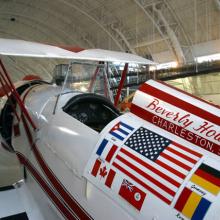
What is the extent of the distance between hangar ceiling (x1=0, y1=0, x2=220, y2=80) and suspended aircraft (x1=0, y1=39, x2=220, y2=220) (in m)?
17.7

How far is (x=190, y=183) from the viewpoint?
2.07 meters

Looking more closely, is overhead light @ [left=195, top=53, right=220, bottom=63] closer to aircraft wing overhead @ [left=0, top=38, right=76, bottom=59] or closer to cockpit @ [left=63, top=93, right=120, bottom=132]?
cockpit @ [left=63, top=93, right=120, bottom=132]

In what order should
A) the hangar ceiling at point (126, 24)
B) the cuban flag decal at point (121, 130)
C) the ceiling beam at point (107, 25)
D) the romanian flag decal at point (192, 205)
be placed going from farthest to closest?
the ceiling beam at point (107, 25)
the hangar ceiling at point (126, 24)
the cuban flag decal at point (121, 130)
the romanian flag decal at point (192, 205)

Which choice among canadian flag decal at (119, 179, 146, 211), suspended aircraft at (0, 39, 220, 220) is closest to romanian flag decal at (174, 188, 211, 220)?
suspended aircraft at (0, 39, 220, 220)

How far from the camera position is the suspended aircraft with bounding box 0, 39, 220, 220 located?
210cm

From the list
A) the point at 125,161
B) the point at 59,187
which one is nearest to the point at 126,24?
the point at 59,187

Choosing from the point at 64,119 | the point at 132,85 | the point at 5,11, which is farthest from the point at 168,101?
the point at 5,11

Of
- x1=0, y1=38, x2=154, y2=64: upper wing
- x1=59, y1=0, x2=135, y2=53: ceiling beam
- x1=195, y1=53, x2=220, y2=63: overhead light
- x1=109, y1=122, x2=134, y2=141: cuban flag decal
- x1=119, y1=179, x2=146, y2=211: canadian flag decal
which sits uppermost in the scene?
x1=59, y1=0, x2=135, y2=53: ceiling beam

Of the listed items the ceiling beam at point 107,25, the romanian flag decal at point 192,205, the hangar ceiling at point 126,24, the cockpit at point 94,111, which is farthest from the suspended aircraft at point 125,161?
the ceiling beam at point 107,25

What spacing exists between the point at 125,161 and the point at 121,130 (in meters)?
0.35

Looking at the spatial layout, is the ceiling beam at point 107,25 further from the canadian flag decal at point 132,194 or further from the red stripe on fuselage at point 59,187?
the canadian flag decal at point 132,194

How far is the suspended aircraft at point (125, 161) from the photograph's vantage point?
82.6 inches

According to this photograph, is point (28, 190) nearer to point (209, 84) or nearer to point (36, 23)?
point (209, 84)

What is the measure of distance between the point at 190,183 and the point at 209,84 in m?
21.6
